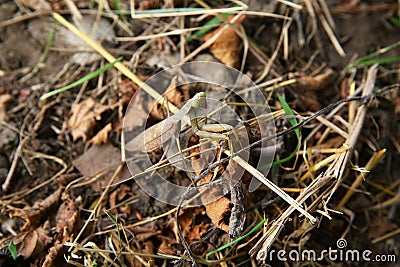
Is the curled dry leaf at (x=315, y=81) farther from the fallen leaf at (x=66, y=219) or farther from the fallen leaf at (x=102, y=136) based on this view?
the fallen leaf at (x=66, y=219)

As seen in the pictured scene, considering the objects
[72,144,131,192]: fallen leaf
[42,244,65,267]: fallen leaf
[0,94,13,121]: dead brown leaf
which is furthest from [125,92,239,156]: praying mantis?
[0,94,13,121]: dead brown leaf

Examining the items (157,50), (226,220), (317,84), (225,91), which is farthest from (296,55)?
(226,220)

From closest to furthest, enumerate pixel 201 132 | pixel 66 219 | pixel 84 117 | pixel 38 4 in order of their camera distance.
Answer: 1. pixel 201 132
2. pixel 66 219
3. pixel 84 117
4. pixel 38 4

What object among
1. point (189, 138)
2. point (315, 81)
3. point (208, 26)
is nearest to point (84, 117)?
point (189, 138)

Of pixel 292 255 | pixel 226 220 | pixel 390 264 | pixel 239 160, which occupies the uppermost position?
pixel 239 160

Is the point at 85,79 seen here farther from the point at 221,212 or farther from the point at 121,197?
the point at 221,212

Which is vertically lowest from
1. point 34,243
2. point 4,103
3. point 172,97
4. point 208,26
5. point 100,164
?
point 34,243

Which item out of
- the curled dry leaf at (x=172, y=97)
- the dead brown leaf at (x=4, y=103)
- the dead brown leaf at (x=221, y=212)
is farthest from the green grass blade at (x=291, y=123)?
the dead brown leaf at (x=4, y=103)

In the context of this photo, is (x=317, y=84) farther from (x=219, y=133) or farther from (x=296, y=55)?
(x=219, y=133)
